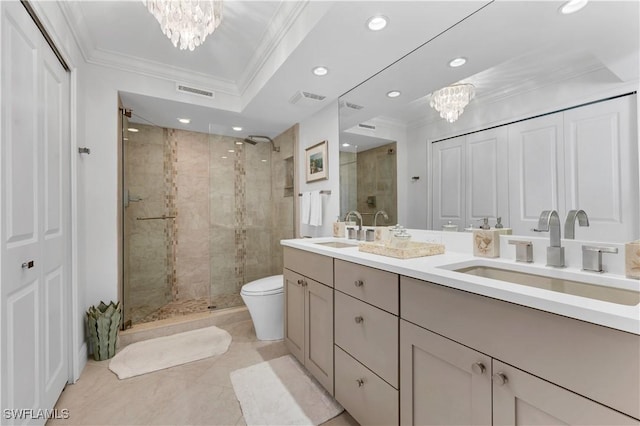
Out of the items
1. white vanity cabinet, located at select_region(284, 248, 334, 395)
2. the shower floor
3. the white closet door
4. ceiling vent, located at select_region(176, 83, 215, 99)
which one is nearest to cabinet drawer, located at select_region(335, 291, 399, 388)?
white vanity cabinet, located at select_region(284, 248, 334, 395)

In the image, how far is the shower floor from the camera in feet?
9.13

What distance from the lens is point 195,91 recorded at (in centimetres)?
253

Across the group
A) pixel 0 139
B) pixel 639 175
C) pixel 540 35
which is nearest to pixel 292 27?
pixel 540 35

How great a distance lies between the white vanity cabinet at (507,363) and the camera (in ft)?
1.94

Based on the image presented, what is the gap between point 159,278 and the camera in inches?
124

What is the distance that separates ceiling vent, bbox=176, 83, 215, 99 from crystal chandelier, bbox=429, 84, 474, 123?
2.04 meters

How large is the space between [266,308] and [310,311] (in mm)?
734

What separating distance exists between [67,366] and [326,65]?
2558mm

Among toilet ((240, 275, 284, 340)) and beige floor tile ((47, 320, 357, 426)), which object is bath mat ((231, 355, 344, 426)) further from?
toilet ((240, 275, 284, 340))

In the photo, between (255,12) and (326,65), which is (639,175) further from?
(255,12)

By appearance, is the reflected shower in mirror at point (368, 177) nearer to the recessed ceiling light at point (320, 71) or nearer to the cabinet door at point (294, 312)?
the recessed ceiling light at point (320, 71)

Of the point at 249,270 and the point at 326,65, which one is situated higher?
the point at 326,65

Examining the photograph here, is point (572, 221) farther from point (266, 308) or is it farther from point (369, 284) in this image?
point (266, 308)

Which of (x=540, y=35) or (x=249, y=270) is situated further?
(x=249, y=270)
